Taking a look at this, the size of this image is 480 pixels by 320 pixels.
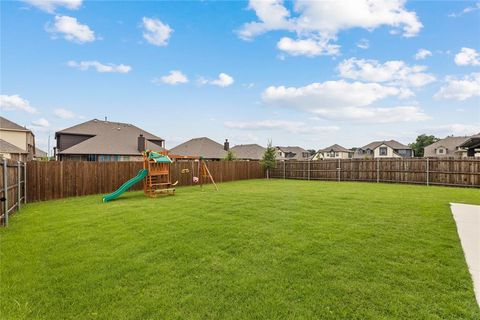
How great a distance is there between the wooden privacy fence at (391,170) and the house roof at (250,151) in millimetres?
21822

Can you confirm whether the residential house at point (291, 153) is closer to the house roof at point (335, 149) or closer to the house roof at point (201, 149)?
the house roof at point (335, 149)

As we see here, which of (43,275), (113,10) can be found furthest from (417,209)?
(113,10)

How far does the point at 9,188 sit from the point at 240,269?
6.95 metres

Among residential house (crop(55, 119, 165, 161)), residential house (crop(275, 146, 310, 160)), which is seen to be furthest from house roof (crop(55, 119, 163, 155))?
residential house (crop(275, 146, 310, 160))

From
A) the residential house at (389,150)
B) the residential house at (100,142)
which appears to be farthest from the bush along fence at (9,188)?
the residential house at (389,150)

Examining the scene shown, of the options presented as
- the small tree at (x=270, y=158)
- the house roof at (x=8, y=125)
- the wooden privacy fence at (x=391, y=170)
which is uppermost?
the house roof at (x=8, y=125)

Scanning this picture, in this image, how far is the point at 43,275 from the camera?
3.45m

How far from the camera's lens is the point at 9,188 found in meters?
Answer: 6.93

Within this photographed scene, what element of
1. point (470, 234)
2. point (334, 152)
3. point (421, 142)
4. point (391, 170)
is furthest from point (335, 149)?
point (470, 234)

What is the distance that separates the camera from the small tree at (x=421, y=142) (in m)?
58.5

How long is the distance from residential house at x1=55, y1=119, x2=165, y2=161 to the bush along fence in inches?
633

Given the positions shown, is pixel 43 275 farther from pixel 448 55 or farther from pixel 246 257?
pixel 448 55

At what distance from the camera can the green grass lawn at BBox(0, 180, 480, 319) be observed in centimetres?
265

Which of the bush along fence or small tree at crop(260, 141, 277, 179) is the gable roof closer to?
small tree at crop(260, 141, 277, 179)
